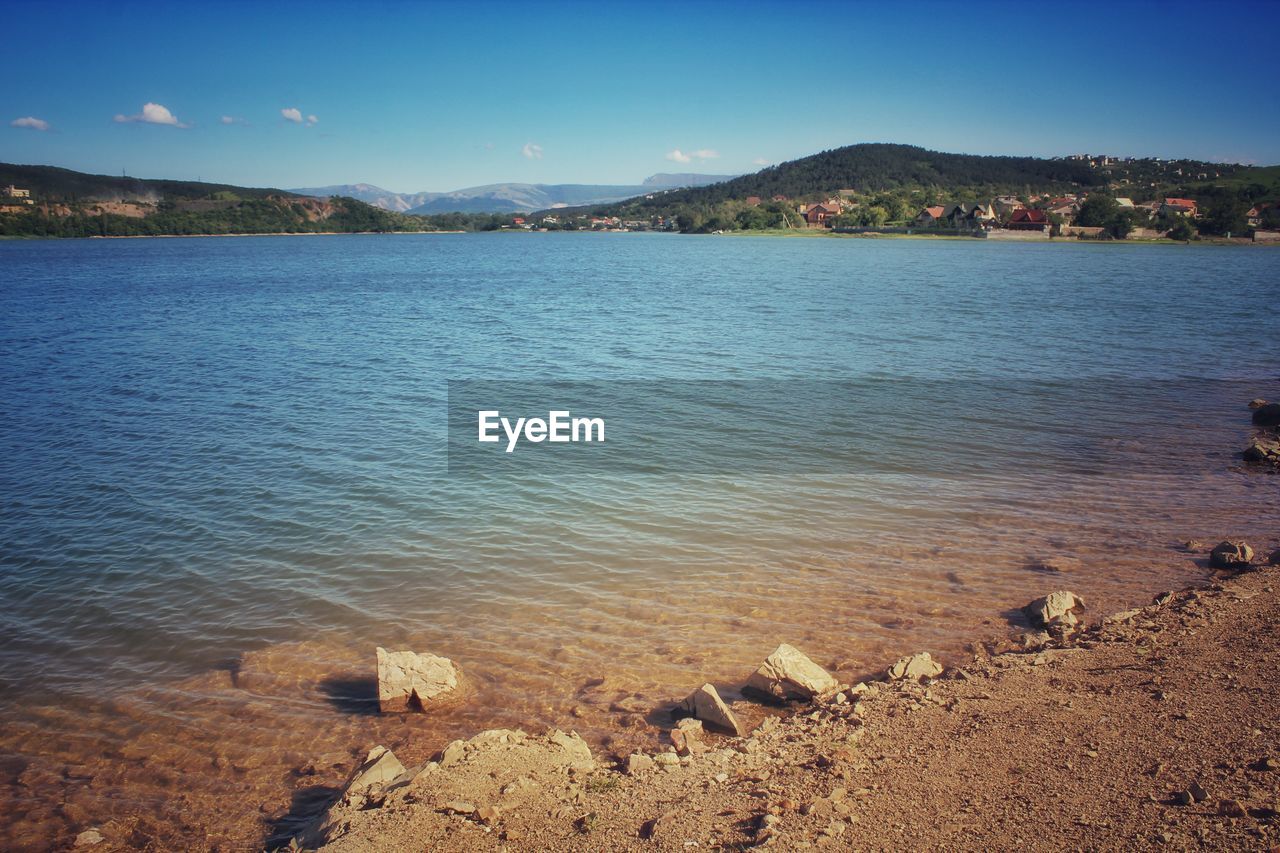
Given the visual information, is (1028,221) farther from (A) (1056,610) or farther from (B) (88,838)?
(B) (88,838)

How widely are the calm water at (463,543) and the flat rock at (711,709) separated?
47 centimetres

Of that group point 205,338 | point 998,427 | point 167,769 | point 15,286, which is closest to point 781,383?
point 998,427

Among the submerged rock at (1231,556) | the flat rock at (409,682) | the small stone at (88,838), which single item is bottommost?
the small stone at (88,838)

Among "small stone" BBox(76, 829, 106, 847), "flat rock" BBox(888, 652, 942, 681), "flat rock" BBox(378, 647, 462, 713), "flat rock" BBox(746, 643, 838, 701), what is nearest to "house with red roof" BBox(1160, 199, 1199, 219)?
"flat rock" BBox(888, 652, 942, 681)

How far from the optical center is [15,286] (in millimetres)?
64062

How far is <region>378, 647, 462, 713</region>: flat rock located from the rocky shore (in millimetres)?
1027

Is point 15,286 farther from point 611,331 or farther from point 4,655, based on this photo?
point 4,655

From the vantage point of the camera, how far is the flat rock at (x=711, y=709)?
24.4ft

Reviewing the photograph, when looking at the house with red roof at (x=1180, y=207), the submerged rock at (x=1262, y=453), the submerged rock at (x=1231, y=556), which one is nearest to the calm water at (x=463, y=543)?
the submerged rock at (x=1262, y=453)

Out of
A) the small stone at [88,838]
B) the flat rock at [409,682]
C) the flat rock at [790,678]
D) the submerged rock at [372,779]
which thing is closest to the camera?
the submerged rock at [372,779]

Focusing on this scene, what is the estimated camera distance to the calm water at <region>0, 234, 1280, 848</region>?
8062 millimetres

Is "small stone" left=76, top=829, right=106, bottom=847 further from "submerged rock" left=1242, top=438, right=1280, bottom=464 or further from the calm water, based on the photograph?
"submerged rock" left=1242, top=438, right=1280, bottom=464

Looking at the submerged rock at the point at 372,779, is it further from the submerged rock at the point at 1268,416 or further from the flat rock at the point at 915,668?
the submerged rock at the point at 1268,416

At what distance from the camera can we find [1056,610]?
9.43m
